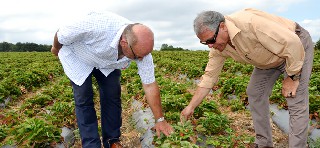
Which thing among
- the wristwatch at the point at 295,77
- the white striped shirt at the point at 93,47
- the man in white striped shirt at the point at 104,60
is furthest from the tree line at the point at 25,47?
the wristwatch at the point at 295,77

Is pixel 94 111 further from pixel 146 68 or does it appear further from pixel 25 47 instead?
pixel 25 47

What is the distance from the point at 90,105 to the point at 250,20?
85.6 inches

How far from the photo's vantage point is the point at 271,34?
3.63 m

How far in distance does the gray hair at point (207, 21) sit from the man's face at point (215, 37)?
0.04m

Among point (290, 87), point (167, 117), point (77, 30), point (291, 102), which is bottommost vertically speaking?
point (167, 117)

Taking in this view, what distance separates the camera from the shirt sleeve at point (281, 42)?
3602 millimetres

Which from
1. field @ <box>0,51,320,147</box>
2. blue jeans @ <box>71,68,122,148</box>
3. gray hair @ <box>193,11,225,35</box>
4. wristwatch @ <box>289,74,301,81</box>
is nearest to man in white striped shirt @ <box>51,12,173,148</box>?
blue jeans @ <box>71,68,122,148</box>

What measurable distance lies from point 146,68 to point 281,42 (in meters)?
1.56

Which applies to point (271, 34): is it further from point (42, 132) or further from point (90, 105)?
point (42, 132)

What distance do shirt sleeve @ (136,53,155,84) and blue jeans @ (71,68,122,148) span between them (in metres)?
0.45

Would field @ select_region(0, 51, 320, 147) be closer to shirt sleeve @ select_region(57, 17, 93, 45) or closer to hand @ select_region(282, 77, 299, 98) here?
hand @ select_region(282, 77, 299, 98)

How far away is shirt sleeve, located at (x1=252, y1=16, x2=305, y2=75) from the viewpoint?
360 cm

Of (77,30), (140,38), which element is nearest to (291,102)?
(140,38)

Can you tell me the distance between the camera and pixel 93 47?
403cm
